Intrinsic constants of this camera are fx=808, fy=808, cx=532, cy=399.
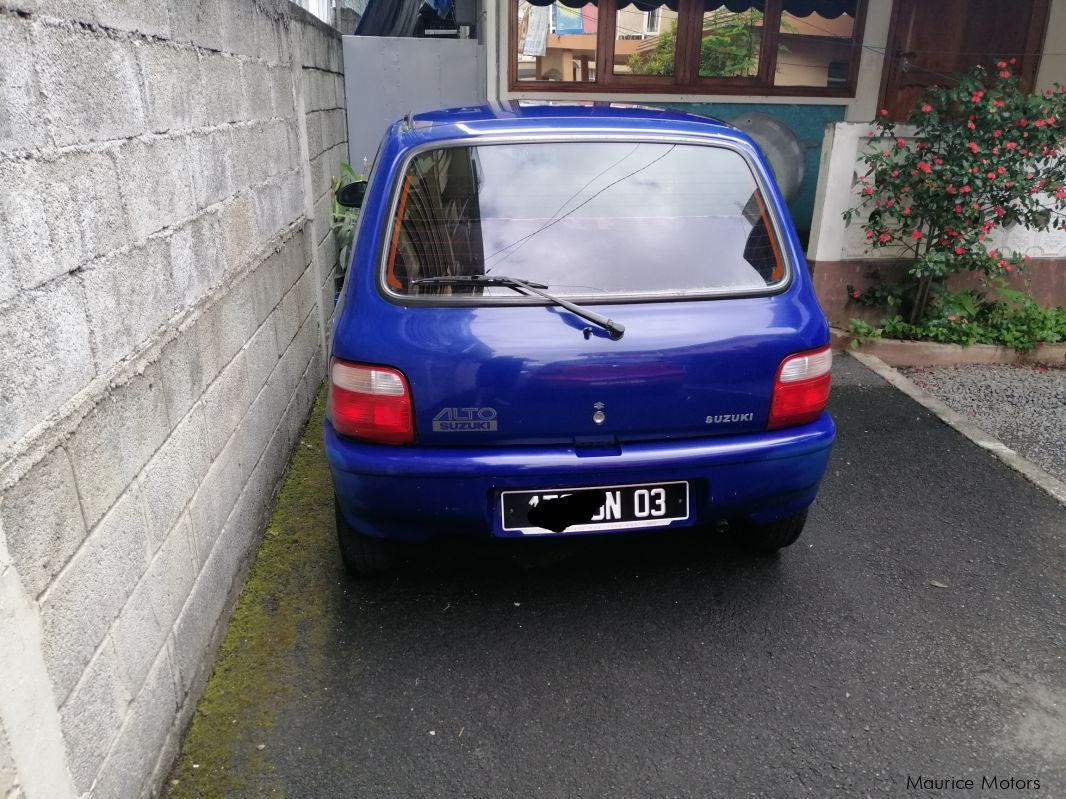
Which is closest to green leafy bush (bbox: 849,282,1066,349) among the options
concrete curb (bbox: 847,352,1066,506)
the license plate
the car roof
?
concrete curb (bbox: 847,352,1066,506)

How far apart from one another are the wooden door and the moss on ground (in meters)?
6.44

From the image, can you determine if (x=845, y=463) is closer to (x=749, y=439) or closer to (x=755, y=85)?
(x=749, y=439)

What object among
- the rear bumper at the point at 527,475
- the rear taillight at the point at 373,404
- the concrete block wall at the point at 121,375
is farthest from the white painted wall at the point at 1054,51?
the rear taillight at the point at 373,404

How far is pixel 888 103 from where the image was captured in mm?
7324

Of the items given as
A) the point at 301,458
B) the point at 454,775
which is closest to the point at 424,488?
the point at 454,775

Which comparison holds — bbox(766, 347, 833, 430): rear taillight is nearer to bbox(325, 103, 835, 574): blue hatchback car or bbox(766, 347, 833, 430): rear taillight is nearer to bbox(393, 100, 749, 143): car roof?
bbox(325, 103, 835, 574): blue hatchback car

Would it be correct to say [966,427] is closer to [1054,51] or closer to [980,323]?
[980,323]

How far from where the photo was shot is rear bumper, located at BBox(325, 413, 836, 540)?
248 cm

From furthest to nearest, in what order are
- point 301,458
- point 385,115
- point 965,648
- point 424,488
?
point 385,115 < point 301,458 < point 965,648 < point 424,488

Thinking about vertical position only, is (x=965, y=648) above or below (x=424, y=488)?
below

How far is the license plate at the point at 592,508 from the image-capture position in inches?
101

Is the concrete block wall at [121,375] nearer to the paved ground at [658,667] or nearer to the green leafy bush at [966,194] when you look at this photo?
the paved ground at [658,667]

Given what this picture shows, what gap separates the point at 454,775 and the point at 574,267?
1.54 meters

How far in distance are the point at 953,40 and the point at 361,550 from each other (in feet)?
23.6
